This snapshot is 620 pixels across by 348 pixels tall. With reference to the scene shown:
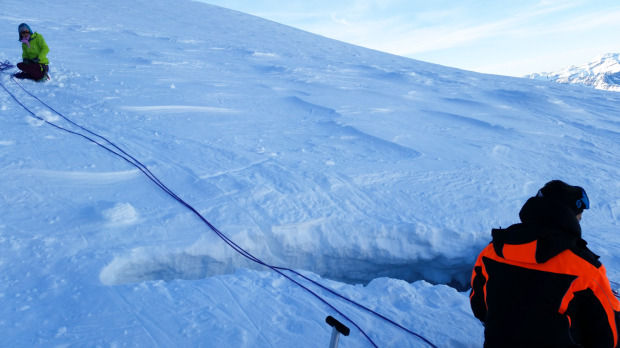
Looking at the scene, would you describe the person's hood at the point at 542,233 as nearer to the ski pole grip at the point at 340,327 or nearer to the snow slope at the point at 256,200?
the ski pole grip at the point at 340,327

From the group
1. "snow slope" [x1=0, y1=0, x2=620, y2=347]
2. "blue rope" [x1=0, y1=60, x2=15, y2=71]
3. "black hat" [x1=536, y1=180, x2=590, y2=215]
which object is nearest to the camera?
"black hat" [x1=536, y1=180, x2=590, y2=215]

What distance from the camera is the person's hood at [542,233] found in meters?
1.36

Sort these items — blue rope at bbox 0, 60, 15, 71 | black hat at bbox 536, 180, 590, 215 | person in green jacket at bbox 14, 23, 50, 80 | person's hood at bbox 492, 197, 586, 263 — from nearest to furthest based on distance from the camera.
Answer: person's hood at bbox 492, 197, 586, 263 < black hat at bbox 536, 180, 590, 215 < person in green jacket at bbox 14, 23, 50, 80 < blue rope at bbox 0, 60, 15, 71

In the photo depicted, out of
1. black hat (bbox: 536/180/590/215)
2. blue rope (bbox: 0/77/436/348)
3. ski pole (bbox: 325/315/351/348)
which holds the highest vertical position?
black hat (bbox: 536/180/590/215)

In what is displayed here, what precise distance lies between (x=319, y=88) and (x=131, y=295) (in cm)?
599

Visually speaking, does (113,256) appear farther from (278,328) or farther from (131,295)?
(278,328)

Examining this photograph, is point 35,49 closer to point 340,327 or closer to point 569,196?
point 340,327

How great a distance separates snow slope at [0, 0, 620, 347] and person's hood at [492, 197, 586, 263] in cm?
91

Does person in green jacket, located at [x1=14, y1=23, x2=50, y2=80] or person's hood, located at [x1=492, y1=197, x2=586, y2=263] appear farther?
person in green jacket, located at [x1=14, y1=23, x2=50, y2=80]

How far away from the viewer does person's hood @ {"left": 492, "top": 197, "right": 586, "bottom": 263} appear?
Result: 4.45 feet

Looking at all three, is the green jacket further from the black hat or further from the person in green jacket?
the black hat

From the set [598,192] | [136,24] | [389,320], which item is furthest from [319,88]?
[136,24]

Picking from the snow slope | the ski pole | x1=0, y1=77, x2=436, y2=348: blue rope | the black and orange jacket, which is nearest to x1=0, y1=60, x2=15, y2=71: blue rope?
the snow slope

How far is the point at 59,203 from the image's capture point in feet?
9.62
